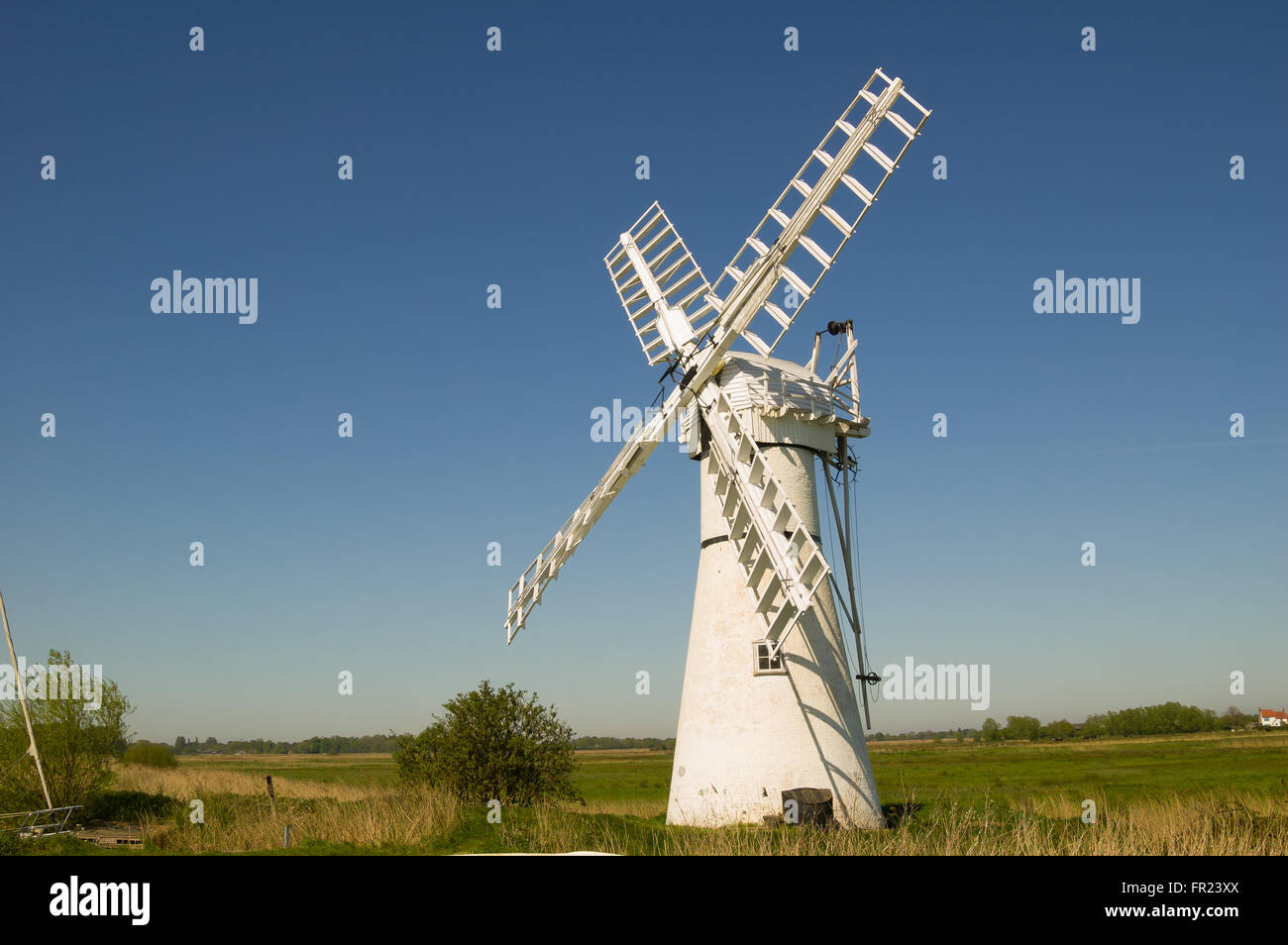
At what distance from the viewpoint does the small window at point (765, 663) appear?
21484 millimetres

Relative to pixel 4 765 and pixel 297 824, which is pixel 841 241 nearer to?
pixel 297 824

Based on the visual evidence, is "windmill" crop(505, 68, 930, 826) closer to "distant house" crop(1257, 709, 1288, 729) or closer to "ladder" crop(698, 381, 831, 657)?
"ladder" crop(698, 381, 831, 657)

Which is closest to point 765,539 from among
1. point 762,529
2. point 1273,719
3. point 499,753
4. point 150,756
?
point 762,529

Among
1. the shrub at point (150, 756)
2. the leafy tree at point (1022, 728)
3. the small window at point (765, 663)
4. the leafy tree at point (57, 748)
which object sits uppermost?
the small window at point (765, 663)

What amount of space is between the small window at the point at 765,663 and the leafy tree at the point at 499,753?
6571 mm

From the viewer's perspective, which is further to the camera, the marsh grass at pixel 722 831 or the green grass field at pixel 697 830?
the green grass field at pixel 697 830

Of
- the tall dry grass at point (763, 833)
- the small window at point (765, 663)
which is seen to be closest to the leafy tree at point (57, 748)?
the tall dry grass at point (763, 833)

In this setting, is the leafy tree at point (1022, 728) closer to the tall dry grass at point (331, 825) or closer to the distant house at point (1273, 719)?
the distant house at point (1273, 719)

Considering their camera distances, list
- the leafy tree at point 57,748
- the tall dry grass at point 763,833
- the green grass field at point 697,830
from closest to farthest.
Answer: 1. the tall dry grass at point 763,833
2. the green grass field at point 697,830
3. the leafy tree at point 57,748

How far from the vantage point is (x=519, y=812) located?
733 inches

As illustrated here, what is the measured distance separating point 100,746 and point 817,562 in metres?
27.3
